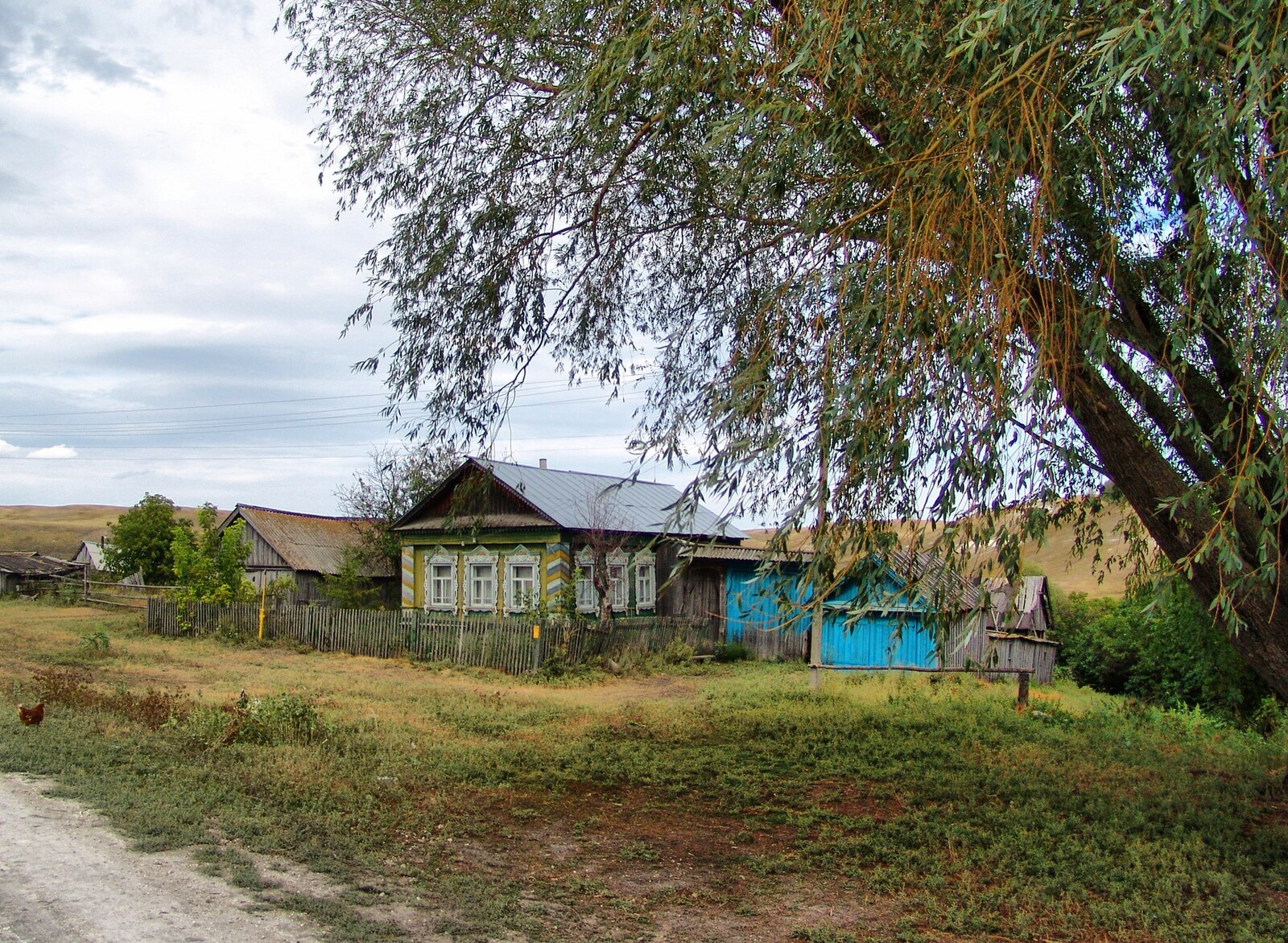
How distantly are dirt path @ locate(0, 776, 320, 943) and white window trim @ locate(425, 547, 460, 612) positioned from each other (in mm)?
18772

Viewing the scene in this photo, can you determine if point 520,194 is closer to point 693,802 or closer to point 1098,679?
point 693,802

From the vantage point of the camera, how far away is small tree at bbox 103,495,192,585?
40031 millimetres

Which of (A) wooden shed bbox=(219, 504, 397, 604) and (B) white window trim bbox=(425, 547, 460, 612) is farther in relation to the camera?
(A) wooden shed bbox=(219, 504, 397, 604)

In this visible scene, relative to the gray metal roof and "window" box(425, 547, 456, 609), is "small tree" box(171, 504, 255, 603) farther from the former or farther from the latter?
the gray metal roof

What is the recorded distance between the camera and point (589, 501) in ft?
80.6

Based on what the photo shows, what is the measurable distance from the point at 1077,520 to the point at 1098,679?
14.2 metres

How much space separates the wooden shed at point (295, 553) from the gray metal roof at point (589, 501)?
9215mm

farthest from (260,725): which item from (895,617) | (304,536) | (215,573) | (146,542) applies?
(146,542)

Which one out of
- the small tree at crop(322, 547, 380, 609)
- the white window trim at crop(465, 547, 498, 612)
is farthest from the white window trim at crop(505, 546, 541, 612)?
the small tree at crop(322, 547, 380, 609)

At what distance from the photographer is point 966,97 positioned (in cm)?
606

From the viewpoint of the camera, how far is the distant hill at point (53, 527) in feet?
320

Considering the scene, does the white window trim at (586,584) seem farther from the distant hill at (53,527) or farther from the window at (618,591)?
the distant hill at (53,527)

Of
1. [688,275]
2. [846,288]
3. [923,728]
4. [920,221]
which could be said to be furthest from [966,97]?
[923,728]

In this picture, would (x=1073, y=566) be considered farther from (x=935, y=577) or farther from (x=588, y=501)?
(x=935, y=577)
